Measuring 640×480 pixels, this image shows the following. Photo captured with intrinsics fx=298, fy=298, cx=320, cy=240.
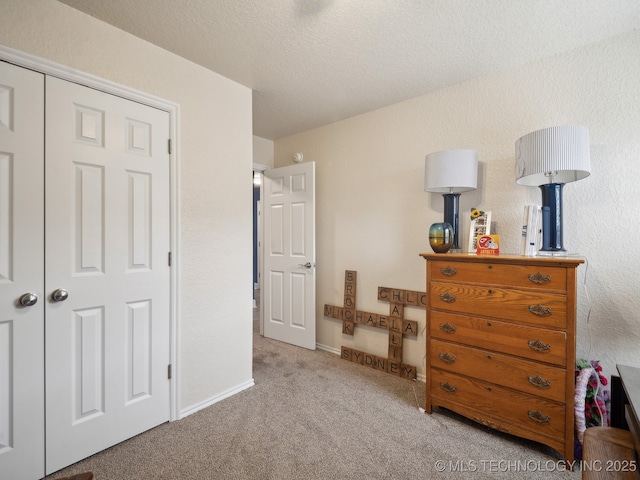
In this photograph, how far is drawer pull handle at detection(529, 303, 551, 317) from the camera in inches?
65.3

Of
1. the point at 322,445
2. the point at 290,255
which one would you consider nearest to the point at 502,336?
the point at 322,445

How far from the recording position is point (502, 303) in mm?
1798

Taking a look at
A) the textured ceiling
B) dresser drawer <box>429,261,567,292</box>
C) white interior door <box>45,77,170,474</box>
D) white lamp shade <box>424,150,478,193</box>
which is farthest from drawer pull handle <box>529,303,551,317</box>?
white interior door <box>45,77,170,474</box>

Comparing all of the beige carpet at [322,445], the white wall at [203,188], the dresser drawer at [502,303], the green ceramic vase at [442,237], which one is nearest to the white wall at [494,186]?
the green ceramic vase at [442,237]

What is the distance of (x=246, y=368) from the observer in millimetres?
2496

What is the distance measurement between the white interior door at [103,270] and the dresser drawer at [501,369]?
1.88 meters

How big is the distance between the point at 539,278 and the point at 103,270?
250 centimetres

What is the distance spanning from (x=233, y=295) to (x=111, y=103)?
1.51 meters

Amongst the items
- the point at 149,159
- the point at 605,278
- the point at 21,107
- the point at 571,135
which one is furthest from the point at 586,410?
the point at 21,107

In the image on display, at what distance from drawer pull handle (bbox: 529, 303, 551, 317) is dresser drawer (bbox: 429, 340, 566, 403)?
11.3 inches

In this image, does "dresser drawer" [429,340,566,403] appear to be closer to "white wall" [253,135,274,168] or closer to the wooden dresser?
the wooden dresser

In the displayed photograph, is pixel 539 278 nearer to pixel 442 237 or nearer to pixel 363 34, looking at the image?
pixel 442 237

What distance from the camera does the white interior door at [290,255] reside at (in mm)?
3281

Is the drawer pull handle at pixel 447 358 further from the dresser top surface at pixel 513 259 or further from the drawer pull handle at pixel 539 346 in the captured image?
the dresser top surface at pixel 513 259
